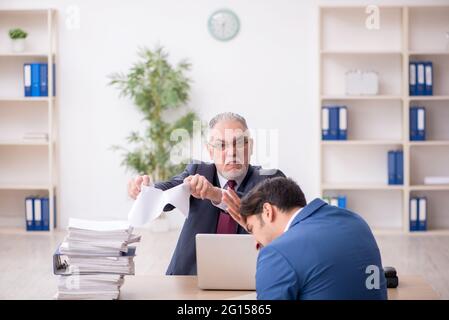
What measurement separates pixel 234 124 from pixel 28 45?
4681 millimetres

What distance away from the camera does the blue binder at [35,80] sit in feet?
23.3

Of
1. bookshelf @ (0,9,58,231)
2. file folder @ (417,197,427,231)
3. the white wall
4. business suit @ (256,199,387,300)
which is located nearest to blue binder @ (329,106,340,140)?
the white wall

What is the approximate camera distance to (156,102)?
23.4 ft

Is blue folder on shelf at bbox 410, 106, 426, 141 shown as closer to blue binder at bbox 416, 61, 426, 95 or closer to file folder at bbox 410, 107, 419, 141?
file folder at bbox 410, 107, 419, 141

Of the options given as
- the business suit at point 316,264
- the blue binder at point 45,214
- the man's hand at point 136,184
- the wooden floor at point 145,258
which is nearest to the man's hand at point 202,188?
the man's hand at point 136,184

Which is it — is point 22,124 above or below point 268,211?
above

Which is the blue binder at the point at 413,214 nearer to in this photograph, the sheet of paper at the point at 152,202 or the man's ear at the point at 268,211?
the sheet of paper at the point at 152,202

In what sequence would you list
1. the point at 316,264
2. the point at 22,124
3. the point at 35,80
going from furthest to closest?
the point at 22,124 → the point at 35,80 → the point at 316,264

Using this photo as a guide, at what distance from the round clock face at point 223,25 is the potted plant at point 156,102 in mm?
384

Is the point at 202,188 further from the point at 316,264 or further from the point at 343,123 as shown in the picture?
the point at 343,123

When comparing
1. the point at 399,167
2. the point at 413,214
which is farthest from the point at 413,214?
the point at 399,167

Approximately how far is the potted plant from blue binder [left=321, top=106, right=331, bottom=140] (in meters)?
1.15

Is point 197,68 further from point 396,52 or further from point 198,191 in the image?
point 198,191

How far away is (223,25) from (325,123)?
4.20 ft
